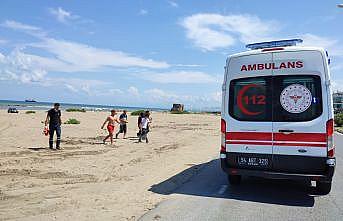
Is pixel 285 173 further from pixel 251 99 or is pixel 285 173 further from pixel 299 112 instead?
pixel 251 99

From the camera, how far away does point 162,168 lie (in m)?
11.6

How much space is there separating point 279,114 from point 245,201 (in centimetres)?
188

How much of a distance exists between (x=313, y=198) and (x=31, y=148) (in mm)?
11391

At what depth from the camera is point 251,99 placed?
8148mm

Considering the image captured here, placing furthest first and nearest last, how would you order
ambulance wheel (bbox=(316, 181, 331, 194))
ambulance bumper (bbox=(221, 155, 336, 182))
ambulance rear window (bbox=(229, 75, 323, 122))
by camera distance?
ambulance wheel (bbox=(316, 181, 331, 194)), ambulance rear window (bbox=(229, 75, 323, 122)), ambulance bumper (bbox=(221, 155, 336, 182))

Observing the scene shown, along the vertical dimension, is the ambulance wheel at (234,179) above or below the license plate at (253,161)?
below

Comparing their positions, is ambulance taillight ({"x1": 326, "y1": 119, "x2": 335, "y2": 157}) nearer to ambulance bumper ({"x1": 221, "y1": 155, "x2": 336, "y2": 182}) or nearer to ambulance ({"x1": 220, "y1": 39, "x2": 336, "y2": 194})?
ambulance ({"x1": 220, "y1": 39, "x2": 336, "y2": 194})

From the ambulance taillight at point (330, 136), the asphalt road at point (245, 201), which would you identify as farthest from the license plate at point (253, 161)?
the ambulance taillight at point (330, 136)

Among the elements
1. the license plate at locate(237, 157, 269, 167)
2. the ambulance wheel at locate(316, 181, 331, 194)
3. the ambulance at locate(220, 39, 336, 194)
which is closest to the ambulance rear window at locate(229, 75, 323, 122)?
the ambulance at locate(220, 39, 336, 194)

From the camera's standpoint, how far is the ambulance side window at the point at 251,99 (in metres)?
7.97

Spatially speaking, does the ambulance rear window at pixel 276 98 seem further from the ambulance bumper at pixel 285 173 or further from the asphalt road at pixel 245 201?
the asphalt road at pixel 245 201

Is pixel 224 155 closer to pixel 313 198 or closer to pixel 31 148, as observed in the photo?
pixel 313 198

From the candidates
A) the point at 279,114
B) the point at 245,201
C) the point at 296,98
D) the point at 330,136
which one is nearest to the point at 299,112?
the point at 296,98

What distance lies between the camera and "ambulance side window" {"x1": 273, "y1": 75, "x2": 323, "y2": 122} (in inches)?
295
